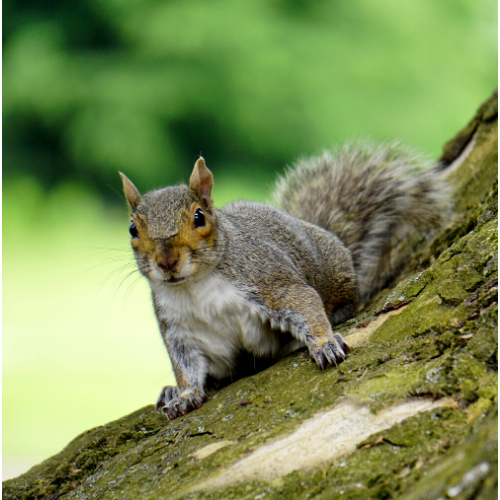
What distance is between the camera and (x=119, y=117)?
12.9 ft

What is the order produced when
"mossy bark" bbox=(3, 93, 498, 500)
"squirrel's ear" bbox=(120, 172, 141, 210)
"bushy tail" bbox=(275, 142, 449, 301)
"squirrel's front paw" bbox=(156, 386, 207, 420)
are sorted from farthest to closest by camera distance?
1. "bushy tail" bbox=(275, 142, 449, 301)
2. "squirrel's ear" bbox=(120, 172, 141, 210)
3. "squirrel's front paw" bbox=(156, 386, 207, 420)
4. "mossy bark" bbox=(3, 93, 498, 500)

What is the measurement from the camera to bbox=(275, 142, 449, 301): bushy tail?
2.13 m

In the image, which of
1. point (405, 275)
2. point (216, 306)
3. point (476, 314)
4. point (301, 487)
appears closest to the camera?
point (301, 487)

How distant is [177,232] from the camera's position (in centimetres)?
139

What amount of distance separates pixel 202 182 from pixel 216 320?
0.37 m

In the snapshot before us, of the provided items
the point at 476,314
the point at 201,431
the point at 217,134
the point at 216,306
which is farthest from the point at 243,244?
the point at 217,134

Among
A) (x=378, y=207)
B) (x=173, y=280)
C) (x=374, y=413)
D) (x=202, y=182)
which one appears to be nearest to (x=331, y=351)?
(x=374, y=413)

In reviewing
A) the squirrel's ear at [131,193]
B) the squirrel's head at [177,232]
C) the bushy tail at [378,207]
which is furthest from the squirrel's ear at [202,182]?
the bushy tail at [378,207]

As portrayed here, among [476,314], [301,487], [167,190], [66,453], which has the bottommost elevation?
[301,487]

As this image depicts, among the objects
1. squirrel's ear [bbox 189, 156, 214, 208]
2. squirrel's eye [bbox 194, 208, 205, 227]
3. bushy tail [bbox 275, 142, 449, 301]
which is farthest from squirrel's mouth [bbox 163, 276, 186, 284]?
bushy tail [bbox 275, 142, 449, 301]

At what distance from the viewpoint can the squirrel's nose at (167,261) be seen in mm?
1343

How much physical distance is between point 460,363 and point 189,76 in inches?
135

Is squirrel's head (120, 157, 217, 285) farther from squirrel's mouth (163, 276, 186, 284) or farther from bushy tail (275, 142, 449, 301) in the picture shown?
bushy tail (275, 142, 449, 301)

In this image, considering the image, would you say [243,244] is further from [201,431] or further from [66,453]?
[66,453]
